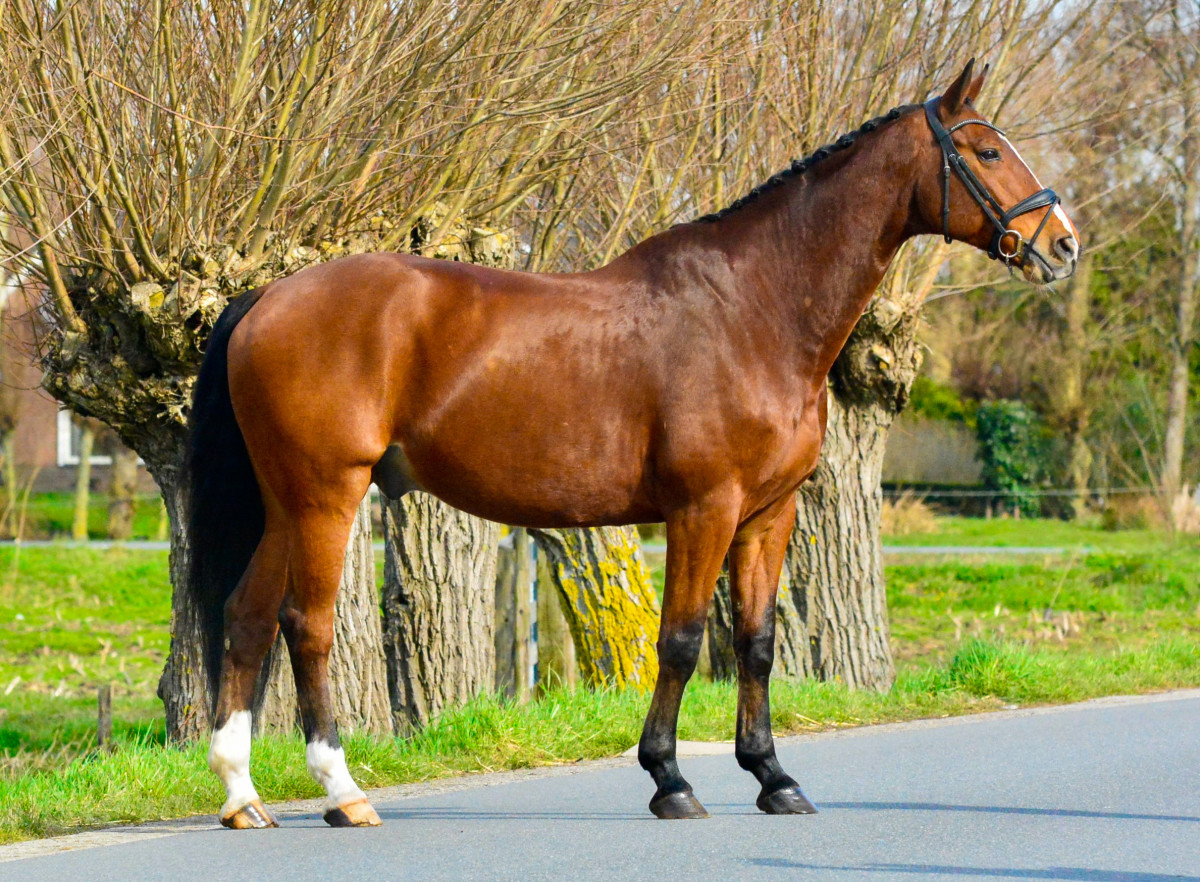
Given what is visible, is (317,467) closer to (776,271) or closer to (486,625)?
(776,271)

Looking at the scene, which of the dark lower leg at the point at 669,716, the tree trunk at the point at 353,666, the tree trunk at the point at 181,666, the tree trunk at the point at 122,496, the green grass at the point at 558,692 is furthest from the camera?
the tree trunk at the point at 122,496

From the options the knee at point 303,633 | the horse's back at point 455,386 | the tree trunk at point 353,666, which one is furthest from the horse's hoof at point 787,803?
the tree trunk at point 353,666

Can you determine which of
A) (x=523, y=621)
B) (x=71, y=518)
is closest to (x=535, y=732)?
(x=523, y=621)

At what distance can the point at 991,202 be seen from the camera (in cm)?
550

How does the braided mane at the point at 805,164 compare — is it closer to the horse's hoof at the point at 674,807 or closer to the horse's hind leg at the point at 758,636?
the horse's hind leg at the point at 758,636

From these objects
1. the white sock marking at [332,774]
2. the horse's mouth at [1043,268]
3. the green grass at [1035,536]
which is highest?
the horse's mouth at [1043,268]

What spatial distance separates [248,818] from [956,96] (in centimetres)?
363

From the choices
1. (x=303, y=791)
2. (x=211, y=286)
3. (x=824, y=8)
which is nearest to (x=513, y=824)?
(x=303, y=791)

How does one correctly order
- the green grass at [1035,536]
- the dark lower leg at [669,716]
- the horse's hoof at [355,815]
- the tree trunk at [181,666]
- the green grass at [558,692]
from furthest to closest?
the green grass at [1035,536]
the tree trunk at [181,666]
the green grass at [558,692]
the dark lower leg at [669,716]
the horse's hoof at [355,815]

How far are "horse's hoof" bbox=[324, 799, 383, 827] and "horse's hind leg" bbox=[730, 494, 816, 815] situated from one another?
1.36m

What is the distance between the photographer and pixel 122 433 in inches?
303

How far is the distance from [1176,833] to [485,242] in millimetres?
4777

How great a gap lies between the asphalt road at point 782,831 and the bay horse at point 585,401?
1.00 ft

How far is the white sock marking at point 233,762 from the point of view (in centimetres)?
523
